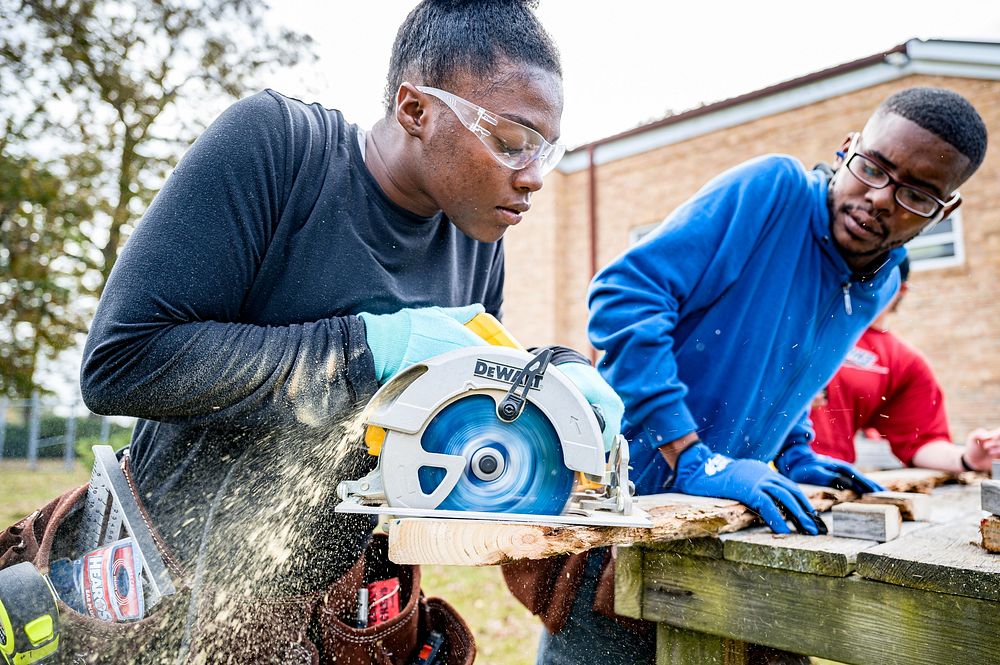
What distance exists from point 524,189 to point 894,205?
3.50 feet

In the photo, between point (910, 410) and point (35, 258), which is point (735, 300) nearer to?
point (910, 410)

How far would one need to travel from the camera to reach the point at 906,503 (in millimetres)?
1613

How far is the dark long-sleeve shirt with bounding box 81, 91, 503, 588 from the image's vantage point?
1036mm

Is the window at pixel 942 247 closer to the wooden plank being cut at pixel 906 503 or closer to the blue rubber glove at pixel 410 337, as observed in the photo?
the wooden plank being cut at pixel 906 503

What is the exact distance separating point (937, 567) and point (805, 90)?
7317mm

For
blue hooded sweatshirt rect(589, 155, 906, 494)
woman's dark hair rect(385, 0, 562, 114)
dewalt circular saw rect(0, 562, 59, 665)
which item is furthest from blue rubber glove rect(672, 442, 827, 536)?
dewalt circular saw rect(0, 562, 59, 665)

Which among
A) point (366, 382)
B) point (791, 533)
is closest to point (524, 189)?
point (366, 382)

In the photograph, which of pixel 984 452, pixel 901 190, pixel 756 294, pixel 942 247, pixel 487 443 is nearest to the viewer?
pixel 487 443

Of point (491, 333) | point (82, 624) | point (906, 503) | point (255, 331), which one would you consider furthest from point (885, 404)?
point (82, 624)

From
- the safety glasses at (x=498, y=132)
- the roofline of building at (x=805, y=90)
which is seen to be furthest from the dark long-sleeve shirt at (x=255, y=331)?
the roofline of building at (x=805, y=90)

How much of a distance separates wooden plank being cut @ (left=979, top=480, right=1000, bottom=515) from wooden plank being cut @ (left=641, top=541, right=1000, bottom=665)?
0.78ft

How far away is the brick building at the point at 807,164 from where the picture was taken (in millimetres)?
6461

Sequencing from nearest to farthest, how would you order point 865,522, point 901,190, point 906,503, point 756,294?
point 865,522
point 906,503
point 901,190
point 756,294

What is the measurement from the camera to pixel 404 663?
1462 millimetres
